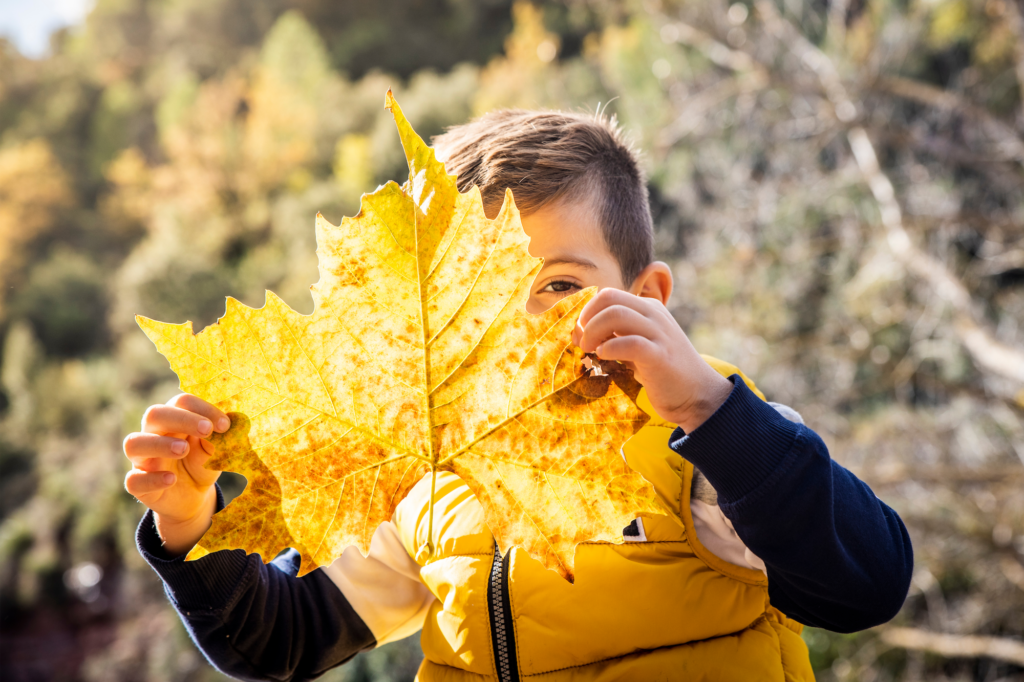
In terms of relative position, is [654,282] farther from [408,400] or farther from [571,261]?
[408,400]

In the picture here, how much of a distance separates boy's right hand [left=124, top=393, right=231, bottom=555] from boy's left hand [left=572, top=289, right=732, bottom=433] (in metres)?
0.39

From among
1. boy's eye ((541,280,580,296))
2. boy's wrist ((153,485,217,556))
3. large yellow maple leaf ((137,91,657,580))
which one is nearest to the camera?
large yellow maple leaf ((137,91,657,580))

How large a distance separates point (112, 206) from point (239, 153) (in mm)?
8298

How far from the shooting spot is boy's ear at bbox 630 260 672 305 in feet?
3.78

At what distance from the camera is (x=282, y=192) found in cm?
1866

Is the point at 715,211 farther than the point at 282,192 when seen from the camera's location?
No

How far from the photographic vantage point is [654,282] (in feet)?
3.84

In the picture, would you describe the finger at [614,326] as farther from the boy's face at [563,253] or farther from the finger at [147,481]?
the finger at [147,481]

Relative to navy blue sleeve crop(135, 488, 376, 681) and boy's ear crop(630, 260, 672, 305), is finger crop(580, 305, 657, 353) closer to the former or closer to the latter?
boy's ear crop(630, 260, 672, 305)

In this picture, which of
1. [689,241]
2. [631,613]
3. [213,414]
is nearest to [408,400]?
[213,414]

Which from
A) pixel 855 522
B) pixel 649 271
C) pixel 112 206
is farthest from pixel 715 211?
pixel 112 206

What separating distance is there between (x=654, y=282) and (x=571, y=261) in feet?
0.91

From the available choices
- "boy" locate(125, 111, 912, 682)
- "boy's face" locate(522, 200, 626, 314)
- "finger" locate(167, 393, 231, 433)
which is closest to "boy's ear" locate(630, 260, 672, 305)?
"boy" locate(125, 111, 912, 682)

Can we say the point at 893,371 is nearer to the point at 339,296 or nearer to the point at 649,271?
the point at 649,271
